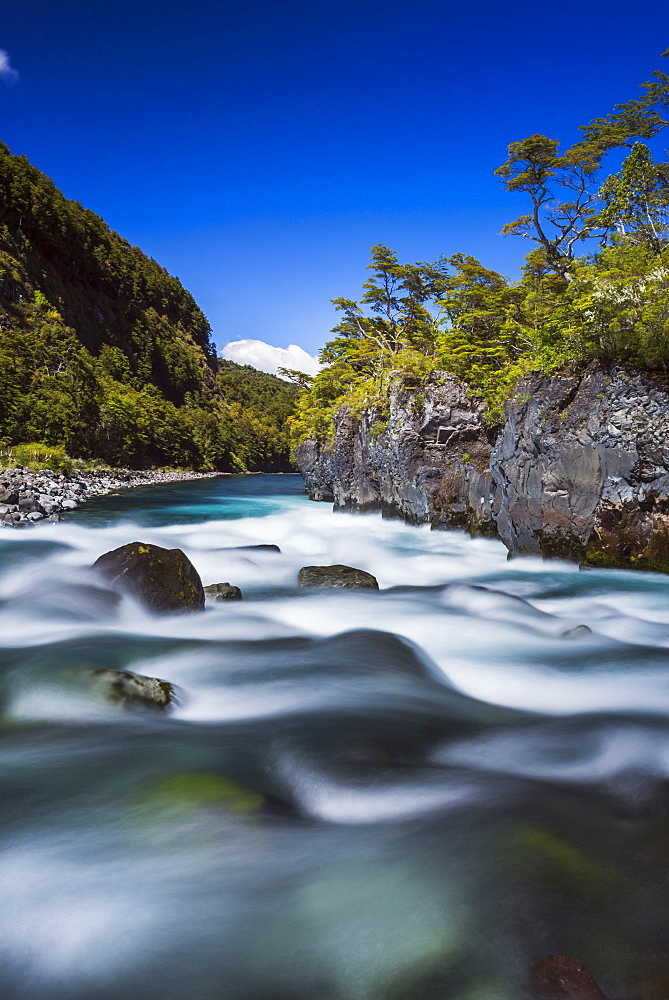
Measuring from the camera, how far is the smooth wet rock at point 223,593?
9445 mm

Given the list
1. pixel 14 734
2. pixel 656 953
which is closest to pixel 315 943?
pixel 656 953

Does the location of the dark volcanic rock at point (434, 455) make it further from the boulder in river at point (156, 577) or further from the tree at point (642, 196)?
the boulder in river at point (156, 577)

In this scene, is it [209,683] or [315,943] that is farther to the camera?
[209,683]

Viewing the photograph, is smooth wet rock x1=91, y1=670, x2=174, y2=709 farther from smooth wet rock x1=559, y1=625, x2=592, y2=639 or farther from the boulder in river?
smooth wet rock x1=559, y1=625, x2=592, y2=639

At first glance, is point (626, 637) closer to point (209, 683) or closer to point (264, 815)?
point (209, 683)

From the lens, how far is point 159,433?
196 feet

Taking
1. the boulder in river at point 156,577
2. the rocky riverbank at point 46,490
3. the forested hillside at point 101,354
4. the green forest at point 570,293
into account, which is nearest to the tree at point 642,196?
the green forest at point 570,293

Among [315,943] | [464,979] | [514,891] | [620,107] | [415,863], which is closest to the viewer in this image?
[464,979]

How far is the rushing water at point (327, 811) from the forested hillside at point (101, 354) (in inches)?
1467

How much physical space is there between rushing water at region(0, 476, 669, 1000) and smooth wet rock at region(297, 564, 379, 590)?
2.81 meters

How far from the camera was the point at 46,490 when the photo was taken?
2605 cm

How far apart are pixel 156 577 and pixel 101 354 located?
67064 mm

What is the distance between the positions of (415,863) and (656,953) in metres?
1.10

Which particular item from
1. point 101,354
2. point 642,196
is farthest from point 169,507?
point 101,354
